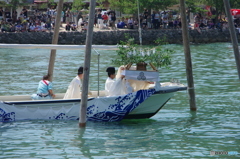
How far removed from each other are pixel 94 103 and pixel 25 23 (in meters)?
36.7

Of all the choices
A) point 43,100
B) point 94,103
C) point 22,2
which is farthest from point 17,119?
point 22,2

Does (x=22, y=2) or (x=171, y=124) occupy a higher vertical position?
(x=22, y=2)

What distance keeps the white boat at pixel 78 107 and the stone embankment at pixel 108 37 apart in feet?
108

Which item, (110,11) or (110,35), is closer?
(110,35)

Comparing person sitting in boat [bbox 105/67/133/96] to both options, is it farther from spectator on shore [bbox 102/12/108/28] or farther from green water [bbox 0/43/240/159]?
spectator on shore [bbox 102/12/108/28]

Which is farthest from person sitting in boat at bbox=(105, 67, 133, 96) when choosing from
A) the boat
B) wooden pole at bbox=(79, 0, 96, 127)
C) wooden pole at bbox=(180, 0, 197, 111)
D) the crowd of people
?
the crowd of people

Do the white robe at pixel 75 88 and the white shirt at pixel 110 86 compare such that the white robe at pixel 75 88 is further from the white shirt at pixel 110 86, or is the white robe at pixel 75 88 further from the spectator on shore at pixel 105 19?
the spectator on shore at pixel 105 19

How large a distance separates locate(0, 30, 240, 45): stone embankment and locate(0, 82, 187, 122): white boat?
33.0 meters

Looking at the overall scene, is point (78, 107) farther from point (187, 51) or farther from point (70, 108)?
point (187, 51)

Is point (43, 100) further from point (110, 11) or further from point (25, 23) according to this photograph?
point (110, 11)

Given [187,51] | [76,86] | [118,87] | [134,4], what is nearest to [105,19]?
[134,4]

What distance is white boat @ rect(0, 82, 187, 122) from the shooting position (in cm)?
1396

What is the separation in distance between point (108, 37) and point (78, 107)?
36.2 meters

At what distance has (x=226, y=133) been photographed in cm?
1350
